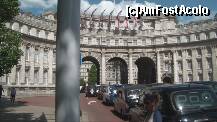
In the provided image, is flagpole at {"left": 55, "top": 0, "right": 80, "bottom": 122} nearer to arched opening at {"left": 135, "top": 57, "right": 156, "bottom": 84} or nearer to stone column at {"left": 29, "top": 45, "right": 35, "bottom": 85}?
stone column at {"left": 29, "top": 45, "right": 35, "bottom": 85}

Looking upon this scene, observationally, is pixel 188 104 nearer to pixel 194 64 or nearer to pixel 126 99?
pixel 126 99

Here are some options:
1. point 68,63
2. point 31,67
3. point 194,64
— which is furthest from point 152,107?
point 194,64

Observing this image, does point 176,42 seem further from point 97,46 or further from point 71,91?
point 71,91

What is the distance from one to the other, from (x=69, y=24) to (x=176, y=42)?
240 feet

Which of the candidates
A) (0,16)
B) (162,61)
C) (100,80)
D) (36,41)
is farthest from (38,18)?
(0,16)

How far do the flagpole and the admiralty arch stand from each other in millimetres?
55815

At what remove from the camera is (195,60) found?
72875 mm

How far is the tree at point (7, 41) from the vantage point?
83.1ft

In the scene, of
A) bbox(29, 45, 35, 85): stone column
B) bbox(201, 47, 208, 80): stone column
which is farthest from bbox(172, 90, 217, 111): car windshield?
bbox(201, 47, 208, 80): stone column

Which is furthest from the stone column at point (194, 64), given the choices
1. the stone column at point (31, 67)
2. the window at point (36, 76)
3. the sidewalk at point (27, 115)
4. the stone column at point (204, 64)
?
the sidewalk at point (27, 115)

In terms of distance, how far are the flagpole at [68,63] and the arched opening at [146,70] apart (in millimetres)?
76440

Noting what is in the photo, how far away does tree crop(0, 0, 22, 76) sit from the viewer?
997 inches

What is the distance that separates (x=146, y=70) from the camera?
8662 centimetres

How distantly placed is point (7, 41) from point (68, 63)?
22852 millimetres
